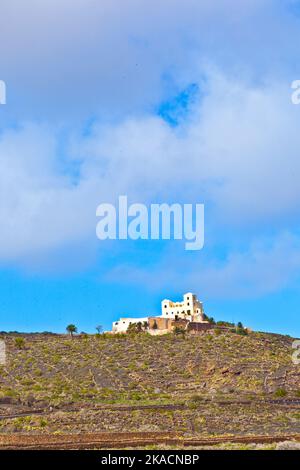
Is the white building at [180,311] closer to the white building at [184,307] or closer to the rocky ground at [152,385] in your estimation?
the white building at [184,307]

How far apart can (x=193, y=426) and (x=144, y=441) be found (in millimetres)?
8315

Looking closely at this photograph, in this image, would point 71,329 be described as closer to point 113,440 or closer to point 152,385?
point 152,385

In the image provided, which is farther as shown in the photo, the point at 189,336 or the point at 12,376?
the point at 189,336

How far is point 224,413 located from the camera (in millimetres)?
37719

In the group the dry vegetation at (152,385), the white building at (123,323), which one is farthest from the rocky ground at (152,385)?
the white building at (123,323)

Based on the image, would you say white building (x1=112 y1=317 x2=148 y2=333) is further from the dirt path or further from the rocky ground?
the dirt path

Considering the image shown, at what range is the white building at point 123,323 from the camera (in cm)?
8262

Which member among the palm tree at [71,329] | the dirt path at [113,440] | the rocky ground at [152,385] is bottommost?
the dirt path at [113,440]

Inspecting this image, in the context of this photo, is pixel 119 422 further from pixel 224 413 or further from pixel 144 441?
pixel 144 441
